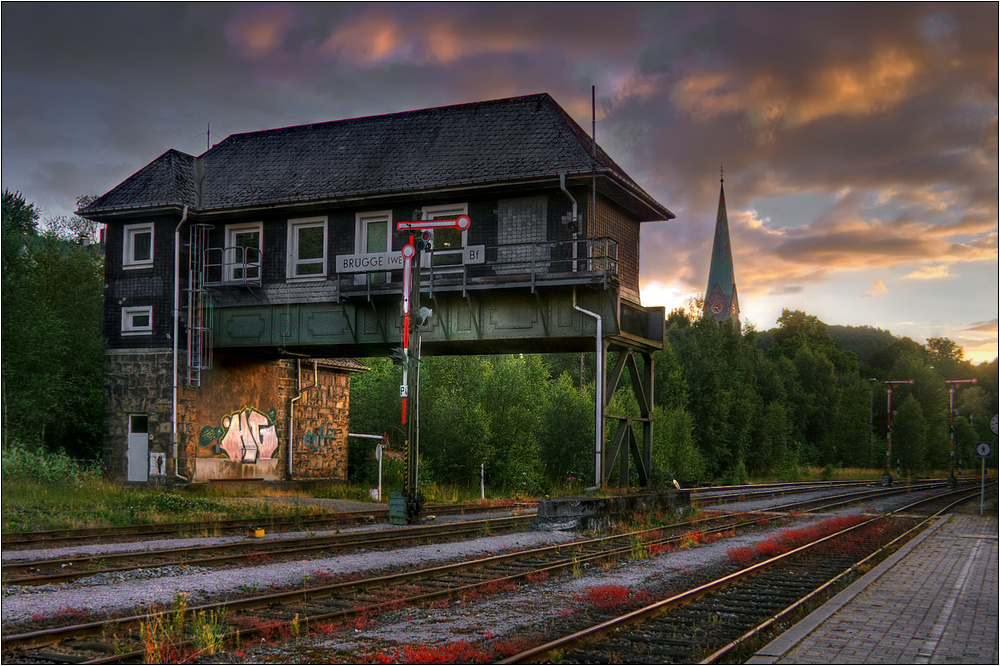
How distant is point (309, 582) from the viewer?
11750mm

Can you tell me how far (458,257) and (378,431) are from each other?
17.3 metres

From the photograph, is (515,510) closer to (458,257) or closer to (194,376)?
(458,257)

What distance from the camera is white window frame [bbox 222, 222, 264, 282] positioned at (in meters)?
26.7

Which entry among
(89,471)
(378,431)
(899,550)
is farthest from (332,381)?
(899,550)

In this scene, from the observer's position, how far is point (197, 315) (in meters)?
26.8

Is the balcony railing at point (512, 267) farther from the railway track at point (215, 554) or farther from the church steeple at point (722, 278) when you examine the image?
the church steeple at point (722, 278)

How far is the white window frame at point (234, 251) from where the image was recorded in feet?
87.5

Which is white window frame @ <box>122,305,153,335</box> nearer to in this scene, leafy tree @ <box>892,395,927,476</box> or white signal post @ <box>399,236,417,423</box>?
white signal post @ <box>399,236,417,423</box>

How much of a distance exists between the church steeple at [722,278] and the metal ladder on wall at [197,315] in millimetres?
100915

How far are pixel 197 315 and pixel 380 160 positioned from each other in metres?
7.15

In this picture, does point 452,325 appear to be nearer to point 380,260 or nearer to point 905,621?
point 380,260

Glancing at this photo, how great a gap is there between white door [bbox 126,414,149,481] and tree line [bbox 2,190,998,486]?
6.90 ft

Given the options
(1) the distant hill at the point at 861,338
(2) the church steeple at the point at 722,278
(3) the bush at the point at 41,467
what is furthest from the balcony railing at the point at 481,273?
(1) the distant hill at the point at 861,338

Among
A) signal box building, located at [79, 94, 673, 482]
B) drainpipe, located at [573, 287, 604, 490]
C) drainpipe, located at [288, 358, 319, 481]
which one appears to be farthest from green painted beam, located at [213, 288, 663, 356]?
drainpipe, located at [288, 358, 319, 481]
